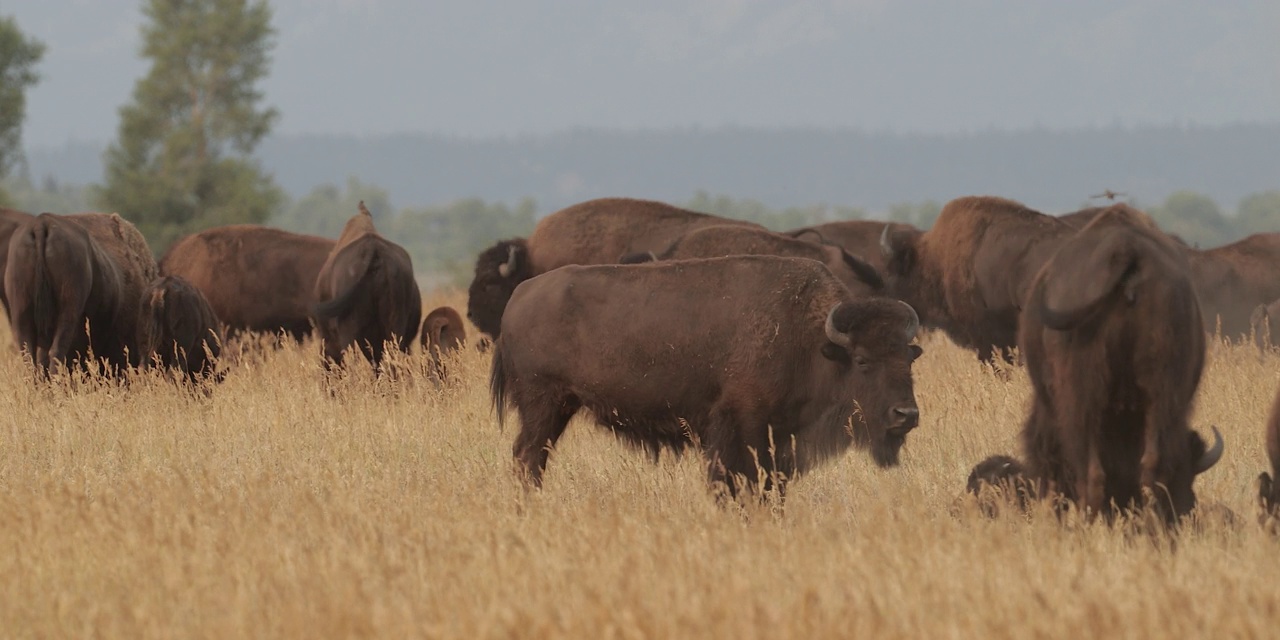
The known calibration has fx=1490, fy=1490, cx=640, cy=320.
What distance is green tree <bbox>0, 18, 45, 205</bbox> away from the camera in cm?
3931

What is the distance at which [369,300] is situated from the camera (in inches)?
506

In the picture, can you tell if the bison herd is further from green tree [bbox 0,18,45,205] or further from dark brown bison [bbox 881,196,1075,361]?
green tree [bbox 0,18,45,205]

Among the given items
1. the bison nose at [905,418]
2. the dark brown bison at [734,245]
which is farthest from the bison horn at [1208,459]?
the dark brown bison at [734,245]

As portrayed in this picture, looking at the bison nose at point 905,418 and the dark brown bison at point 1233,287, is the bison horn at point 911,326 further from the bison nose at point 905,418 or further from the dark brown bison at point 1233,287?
the dark brown bison at point 1233,287

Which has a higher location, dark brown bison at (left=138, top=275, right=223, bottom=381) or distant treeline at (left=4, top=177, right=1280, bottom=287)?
dark brown bison at (left=138, top=275, right=223, bottom=381)

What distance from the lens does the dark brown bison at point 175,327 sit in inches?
460

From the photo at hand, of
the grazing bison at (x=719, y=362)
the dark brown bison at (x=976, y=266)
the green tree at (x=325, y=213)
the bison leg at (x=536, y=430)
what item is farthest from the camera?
the green tree at (x=325, y=213)

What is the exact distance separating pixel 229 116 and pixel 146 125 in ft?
10.4

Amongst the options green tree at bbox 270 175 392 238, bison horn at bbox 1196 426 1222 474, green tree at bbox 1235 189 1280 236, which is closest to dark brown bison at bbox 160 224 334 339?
bison horn at bbox 1196 426 1222 474

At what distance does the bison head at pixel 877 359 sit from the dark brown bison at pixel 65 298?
20.7ft

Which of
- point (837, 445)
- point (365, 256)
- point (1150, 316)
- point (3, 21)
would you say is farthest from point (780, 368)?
point (3, 21)

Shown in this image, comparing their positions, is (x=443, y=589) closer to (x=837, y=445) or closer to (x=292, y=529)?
(x=292, y=529)

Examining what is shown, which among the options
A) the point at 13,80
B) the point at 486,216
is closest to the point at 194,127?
the point at 13,80

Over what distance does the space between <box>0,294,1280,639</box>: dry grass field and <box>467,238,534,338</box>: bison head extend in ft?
18.3
